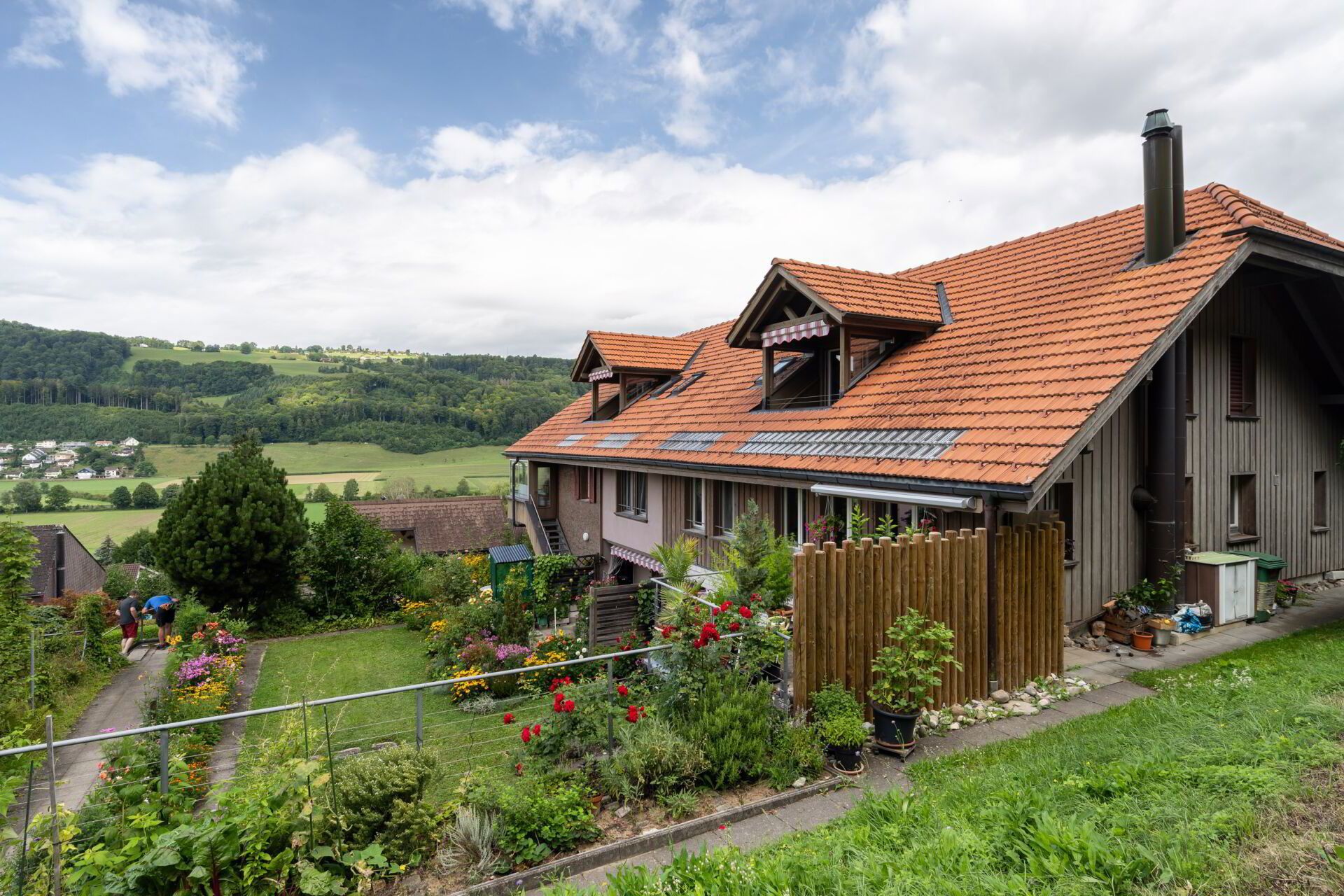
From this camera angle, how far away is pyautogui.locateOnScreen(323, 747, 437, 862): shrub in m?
4.95

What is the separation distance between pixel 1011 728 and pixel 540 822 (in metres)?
5.07

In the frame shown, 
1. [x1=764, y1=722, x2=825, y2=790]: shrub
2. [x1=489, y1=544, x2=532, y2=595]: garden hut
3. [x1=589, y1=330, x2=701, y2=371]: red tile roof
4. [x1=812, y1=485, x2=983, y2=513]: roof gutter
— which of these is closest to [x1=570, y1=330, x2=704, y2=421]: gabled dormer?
[x1=589, y1=330, x2=701, y2=371]: red tile roof

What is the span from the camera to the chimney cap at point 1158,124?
1034 cm

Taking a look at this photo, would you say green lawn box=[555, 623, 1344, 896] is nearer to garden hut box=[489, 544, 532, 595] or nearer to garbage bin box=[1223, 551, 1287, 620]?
garbage bin box=[1223, 551, 1287, 620]

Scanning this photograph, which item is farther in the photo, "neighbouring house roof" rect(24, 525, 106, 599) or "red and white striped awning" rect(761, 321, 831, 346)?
"neighbouring house roof" rect(24, 525, 106, 599)

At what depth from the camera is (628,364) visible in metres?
21.0

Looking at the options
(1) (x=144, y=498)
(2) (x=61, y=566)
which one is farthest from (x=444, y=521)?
(1) (x=144, y=498)

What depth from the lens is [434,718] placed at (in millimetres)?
11758

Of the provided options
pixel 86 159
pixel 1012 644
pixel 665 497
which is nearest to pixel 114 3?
pixel 86 159

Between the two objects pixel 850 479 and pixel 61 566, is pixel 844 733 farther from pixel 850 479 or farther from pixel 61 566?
pixel 61 566

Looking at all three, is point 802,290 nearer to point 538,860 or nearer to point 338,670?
point 538,860

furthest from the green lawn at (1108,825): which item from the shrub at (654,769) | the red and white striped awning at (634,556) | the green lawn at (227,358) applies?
the green lawn at (227,358)

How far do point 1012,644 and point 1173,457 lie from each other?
465 cm

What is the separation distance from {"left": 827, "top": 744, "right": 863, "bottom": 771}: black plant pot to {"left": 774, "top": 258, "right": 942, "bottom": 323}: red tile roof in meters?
8.05
